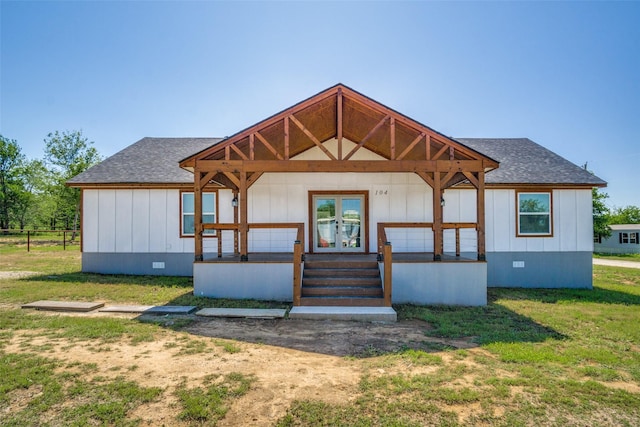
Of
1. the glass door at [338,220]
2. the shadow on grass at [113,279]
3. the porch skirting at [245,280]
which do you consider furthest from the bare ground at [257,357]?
the glass door at [338,220]

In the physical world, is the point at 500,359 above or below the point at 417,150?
below

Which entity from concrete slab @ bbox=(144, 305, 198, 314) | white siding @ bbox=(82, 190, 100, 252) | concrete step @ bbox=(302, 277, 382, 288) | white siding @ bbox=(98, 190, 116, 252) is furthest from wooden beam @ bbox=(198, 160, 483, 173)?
white siding @ bbox=(82, 190, 100, 252)

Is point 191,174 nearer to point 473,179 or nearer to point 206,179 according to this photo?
point 206,179

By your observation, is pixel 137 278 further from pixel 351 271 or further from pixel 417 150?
pixel 417 150

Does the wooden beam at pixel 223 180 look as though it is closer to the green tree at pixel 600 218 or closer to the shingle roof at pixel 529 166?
the shingle roof at pixel 529 166

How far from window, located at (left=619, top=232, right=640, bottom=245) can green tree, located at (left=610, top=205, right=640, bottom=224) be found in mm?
16108

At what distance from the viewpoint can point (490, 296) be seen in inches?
352

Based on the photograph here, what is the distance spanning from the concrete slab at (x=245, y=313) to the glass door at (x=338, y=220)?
4458mm

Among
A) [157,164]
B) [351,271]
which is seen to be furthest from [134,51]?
[351,271]

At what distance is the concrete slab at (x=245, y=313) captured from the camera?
251 inches

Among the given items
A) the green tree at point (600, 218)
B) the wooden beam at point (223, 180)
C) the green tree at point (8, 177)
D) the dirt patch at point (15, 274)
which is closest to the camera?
the wooden beam at point (223, 180)

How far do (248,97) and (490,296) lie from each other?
10657 mm

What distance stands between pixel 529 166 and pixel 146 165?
13510 mm

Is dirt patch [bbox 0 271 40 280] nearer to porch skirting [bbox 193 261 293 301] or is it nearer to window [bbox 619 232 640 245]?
porch skirting [bbox 193 261 293 301]
